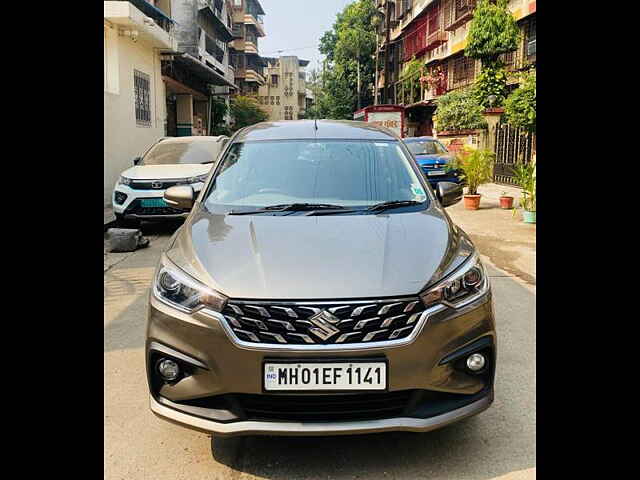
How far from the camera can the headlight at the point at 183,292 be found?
2676 mm

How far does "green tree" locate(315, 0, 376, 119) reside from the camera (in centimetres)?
5691

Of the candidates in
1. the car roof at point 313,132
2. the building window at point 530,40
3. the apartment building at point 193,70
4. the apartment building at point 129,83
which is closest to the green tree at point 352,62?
the apartment building at point 193,70

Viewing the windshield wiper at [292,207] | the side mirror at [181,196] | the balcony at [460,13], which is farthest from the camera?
the balcony at [460,13]

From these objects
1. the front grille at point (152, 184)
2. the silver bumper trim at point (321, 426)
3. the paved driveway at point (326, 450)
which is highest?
the front grille at point (152, 184)

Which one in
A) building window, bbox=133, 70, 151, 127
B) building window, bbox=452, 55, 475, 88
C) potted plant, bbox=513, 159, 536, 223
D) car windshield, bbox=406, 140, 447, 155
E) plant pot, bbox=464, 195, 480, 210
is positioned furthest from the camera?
building window, bbox=452, 55, 475, 88

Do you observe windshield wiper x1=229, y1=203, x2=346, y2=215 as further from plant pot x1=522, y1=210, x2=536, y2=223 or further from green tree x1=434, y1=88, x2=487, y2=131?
green tree x1=434, y1=88, x2=487, y2=131

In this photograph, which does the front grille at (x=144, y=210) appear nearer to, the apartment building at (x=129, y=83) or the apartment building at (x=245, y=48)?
the apartment building at (x=129, y=83)

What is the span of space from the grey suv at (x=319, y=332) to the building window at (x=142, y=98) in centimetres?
1594

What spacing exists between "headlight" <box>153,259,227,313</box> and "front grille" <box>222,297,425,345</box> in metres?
0.13

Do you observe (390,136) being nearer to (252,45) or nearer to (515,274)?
(515,274)

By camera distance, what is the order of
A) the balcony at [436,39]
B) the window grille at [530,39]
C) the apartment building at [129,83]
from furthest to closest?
the balcony at [436,39] < the window grille at [530,39] < the apartment building at [129,83]

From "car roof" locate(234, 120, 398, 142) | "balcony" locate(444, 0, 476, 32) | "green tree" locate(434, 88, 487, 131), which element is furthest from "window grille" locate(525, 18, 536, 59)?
"car roof" locate(234, 120, 398, 142)
